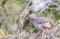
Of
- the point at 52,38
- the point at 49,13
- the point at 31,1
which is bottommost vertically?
the point at 52,38

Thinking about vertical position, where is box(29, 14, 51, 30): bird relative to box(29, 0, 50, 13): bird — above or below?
below

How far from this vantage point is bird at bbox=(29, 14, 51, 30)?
7.15ft

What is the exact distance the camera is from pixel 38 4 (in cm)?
239

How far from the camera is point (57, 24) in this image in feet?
7.34

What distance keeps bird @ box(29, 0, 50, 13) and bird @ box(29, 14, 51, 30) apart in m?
0.09

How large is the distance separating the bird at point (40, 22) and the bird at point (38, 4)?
0.09m

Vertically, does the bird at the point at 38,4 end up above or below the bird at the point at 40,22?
above

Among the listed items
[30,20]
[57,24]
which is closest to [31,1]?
[30,20]

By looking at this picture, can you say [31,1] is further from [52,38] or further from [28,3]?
[52,38]

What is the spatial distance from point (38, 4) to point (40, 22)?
25 cm

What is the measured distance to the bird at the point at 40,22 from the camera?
2179 mm

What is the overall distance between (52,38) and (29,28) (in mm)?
298

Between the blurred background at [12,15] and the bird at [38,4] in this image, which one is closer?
the blurred background at [12,15]

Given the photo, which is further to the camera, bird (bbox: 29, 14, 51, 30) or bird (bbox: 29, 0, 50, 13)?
bird (bbox: 29, 0, 50, 13)
